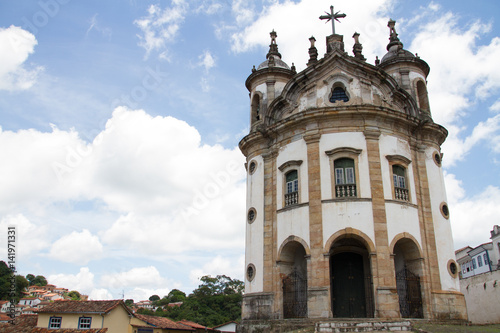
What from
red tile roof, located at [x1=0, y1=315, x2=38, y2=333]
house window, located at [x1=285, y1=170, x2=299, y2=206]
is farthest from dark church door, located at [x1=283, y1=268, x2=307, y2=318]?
red tile roof, located at [x1=0, y1=315, x2=38, y2=333]

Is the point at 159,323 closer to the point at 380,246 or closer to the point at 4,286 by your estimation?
the point at 380,246

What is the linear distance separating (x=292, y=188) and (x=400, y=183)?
4.37 m

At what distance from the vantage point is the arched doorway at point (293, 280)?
17359 mm

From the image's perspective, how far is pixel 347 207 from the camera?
1680cm

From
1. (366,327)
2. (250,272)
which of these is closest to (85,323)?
(250,272)

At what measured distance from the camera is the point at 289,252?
59.3ft

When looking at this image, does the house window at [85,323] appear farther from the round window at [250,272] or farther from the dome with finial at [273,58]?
the dome with finial at [273,58]

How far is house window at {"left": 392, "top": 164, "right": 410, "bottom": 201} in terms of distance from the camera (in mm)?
17625

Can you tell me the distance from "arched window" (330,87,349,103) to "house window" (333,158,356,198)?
2.92 meters

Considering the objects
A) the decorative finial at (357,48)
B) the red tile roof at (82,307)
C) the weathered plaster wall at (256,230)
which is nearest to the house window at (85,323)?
the red tile roof at (82,307)

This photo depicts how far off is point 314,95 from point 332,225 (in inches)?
230

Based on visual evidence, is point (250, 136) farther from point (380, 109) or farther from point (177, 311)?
point (177, 311)

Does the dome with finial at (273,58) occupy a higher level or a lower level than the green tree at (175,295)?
higher

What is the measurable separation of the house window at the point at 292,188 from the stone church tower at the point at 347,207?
0.15 feet
